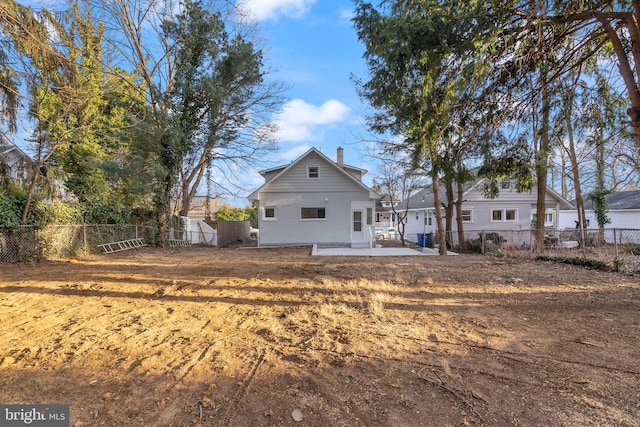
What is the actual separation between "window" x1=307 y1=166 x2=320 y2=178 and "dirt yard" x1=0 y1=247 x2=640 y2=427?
12.1 metres

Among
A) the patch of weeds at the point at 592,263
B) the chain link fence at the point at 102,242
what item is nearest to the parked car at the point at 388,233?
the chain link fence at the point at 102,242

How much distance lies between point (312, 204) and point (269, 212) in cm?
249

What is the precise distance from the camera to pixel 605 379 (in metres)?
2.78

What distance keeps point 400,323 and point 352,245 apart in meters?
13.4

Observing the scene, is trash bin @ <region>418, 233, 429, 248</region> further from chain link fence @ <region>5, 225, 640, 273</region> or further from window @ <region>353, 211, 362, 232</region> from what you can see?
chain link fence @ <region>5, 225, 640, 273</region>

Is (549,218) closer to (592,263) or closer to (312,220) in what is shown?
(312,220)

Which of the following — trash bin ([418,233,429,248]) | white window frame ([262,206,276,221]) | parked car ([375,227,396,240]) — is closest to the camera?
white window frame ([262,206,276,221])

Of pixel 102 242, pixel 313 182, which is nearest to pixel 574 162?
pixel 313 182

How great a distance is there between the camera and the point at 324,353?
332 centimetres

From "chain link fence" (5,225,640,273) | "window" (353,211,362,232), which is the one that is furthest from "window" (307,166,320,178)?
"chain link fence" (5,225,640,273)

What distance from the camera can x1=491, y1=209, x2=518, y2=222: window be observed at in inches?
848

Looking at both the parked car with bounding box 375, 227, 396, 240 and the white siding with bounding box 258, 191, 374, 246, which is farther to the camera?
the parked car with bounding box 375, 227, 396, 240

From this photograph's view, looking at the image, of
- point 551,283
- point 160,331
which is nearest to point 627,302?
point 551,283

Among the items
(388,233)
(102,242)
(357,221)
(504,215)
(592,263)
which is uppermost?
(504,215)
